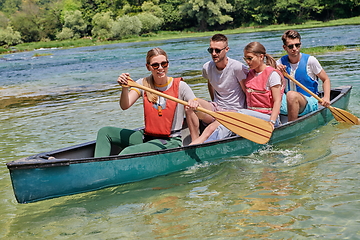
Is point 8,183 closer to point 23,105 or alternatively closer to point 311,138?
point 311,138

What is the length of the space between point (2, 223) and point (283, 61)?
14.7ft

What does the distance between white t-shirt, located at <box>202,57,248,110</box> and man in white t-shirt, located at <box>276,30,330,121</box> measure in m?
0.89

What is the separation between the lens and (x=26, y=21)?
241 feet

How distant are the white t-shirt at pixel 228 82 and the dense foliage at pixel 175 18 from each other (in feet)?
158

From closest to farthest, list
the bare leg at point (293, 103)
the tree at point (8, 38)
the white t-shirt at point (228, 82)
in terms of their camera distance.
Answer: the white t-shirt at point (228, 82), the bare leg at point (293, 103), the tree at point (8, 38)

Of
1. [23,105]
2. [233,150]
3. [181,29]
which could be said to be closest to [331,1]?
[181,29]

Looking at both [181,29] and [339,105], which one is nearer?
[339,105]

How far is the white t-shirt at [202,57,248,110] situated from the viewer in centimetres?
544

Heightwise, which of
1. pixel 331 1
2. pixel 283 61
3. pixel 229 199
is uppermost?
pixel 331 1

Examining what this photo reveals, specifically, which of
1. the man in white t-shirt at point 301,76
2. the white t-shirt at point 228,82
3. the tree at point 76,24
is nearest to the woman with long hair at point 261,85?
the white t-shirt at point 228,82

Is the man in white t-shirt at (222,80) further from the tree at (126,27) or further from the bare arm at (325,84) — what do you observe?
the tree at (126,27)

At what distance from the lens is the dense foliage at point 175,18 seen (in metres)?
54.1

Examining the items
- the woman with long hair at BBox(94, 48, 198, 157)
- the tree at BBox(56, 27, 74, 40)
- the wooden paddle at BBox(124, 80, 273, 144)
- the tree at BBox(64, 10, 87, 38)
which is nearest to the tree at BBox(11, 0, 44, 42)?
the tree at BBox(64, 10, 87, 38)

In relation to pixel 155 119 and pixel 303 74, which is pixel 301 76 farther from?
pixel 155 119
